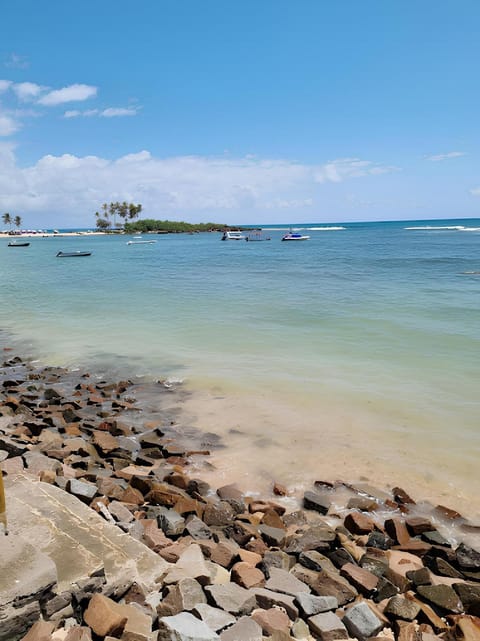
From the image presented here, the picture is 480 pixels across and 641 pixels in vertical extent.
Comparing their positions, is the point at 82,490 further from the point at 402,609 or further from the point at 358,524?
the point at 402,609

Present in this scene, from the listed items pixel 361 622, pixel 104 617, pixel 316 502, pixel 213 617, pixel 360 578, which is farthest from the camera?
pixel 316 502

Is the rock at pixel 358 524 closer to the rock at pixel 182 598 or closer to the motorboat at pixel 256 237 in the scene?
the rock at pixel 182 598

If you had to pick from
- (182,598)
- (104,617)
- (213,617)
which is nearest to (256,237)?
(182,598)

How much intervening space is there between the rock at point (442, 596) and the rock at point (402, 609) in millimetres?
267

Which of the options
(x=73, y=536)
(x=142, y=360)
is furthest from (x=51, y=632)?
(x=142, y=360)

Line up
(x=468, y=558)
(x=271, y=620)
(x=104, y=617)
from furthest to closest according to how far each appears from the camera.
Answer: (x=468, y=558)
(x=271, y=620)
(x=104, y=617)

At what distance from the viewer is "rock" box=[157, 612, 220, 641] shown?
306cm

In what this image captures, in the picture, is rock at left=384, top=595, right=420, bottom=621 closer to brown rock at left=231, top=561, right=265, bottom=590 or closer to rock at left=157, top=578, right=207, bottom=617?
brown rock at left=231, top=561, right=265, bottom=590

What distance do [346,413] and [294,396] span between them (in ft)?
4.21

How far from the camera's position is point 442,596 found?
407 cm

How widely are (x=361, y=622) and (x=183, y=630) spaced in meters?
1.39

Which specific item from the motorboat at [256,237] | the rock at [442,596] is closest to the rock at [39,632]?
the rock at [442,596]

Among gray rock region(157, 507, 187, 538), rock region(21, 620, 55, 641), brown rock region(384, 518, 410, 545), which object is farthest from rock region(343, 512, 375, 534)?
rock region(21, 620, 55, 641)

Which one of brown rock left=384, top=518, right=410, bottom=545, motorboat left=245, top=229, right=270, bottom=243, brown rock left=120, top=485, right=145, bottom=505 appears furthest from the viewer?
motorboat left=245, top=229, right=270, bottom=243
